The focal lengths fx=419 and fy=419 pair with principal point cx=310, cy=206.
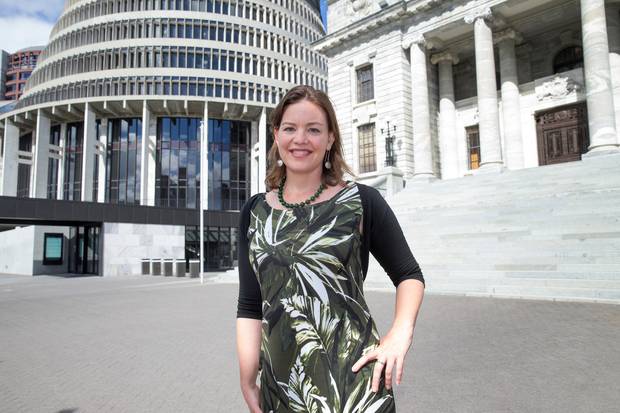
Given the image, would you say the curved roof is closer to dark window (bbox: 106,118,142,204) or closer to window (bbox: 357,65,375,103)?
dark window (bbox: 106,118,142,204)

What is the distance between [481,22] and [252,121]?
3691 centimetres

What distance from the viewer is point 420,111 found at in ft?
88.7

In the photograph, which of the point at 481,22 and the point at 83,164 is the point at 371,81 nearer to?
the point at 481,22

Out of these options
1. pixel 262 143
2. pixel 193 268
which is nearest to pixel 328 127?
pixel 193 268

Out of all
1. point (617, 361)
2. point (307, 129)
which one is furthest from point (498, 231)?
point (307, 129)

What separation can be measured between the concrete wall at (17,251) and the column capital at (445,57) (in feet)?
101

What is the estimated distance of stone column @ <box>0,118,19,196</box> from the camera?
54575mm

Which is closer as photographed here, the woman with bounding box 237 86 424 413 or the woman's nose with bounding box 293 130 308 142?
the woman with bounding box 237 86 424 413

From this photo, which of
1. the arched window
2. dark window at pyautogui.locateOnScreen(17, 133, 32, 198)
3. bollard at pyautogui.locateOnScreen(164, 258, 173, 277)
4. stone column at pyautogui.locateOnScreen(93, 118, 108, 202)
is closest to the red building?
dark window at pyautogui.locateOnScreen(17, 133, 32, 198)

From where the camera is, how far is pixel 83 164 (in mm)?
50188

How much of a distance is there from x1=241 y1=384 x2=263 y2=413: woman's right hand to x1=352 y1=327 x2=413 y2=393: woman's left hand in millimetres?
491

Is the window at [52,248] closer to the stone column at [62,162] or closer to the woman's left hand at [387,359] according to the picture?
the stone column at [62,162]

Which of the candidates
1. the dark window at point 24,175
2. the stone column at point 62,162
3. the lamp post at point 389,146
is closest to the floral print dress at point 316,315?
the lamp post at point 389,146

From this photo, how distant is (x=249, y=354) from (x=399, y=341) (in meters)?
0.68
